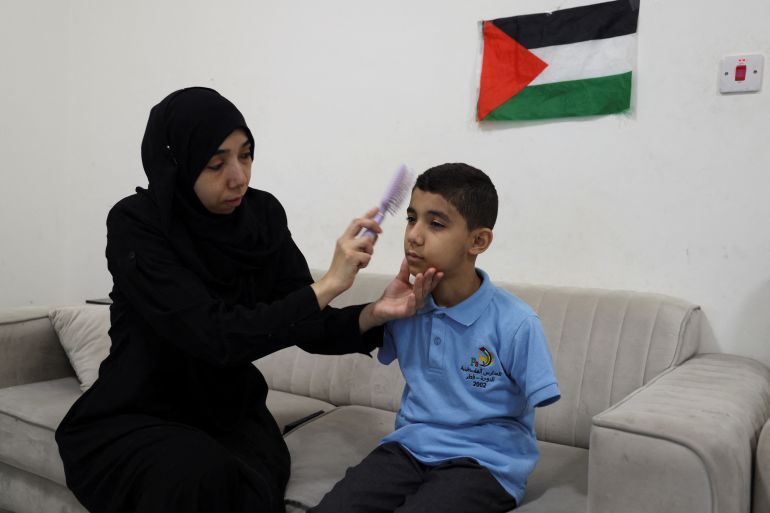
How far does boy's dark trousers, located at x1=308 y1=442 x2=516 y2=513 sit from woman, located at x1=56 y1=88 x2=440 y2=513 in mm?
173

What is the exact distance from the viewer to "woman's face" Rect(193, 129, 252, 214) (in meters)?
1.38

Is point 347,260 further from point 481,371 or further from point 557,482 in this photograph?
point 557,482

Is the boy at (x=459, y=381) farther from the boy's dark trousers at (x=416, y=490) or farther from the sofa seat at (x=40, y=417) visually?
the sofa seat at (x=40, y=417)

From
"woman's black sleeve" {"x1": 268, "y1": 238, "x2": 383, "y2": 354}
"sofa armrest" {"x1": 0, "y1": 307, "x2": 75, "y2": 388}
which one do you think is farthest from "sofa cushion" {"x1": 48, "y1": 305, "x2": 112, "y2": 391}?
"woman's black sleeve" {"x1": 268, "y1": 238, "x2": 383, "y2": 354}

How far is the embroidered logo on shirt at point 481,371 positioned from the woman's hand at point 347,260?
0.91ft

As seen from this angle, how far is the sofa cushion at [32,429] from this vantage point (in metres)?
1.62

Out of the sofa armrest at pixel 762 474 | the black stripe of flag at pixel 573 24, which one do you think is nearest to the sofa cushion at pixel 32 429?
the sofa armrest at pixel 762 474

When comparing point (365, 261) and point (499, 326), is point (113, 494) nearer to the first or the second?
point (365, 261)

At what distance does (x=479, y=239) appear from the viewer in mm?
1366

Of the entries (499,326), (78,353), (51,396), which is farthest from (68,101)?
(499,326)

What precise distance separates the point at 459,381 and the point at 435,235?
285 millimetres

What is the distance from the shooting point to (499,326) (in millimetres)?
1299

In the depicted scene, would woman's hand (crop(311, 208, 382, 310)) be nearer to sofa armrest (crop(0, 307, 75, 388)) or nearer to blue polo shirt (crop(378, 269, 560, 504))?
blue polo shirt (crop(378, 269, 560, 504))

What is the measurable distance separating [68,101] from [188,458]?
99.9 inches
